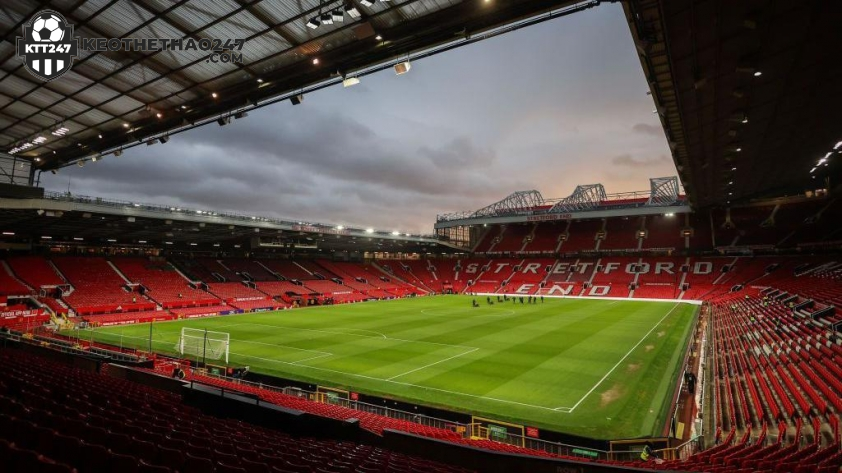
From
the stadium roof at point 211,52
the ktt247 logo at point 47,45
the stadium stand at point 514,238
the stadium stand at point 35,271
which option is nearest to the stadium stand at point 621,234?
the stadium stand at point 514,238

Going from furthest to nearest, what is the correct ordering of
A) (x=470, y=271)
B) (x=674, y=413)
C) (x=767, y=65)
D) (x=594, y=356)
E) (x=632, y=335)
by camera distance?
(x=470, y=271) < (x=632, y=335) < (x=594, y=356) < (x=674, y=413) < (x=767, y=65)

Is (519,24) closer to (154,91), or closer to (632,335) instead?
(154,91)

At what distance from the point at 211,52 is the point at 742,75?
51.9ft

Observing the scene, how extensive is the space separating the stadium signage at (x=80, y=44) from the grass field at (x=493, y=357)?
12.7 meters

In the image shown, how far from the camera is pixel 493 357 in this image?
20984 millimetres

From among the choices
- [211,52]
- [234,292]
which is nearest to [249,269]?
[234,292]

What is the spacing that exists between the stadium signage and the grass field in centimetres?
1269

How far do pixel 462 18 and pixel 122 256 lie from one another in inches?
2062

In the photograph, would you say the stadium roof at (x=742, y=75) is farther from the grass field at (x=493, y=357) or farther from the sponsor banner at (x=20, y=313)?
the sponsor banner at (x=20, y=313)

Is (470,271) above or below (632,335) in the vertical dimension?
above

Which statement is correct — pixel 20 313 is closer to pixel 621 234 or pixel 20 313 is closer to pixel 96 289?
pixel 96 289

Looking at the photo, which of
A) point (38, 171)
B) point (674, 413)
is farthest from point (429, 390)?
point (38, 171)

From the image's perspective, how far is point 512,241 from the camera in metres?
76.9

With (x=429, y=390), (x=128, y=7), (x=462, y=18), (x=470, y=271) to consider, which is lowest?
(x=429, y=390)
